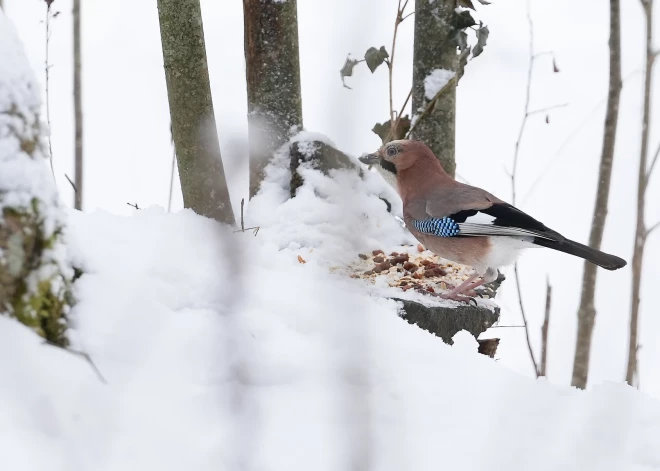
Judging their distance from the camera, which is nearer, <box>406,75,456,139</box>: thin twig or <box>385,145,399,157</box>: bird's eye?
<box>385,145,399,157</box>: bird's eye

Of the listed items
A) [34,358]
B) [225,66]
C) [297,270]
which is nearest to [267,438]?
[34,358]

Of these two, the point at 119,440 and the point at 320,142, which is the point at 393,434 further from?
the point at 320,142

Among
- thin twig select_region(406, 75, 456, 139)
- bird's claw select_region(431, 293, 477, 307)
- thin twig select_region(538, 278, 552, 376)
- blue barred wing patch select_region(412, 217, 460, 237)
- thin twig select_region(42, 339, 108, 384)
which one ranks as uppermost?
thin twig select_region(406, 75, 456, 139)

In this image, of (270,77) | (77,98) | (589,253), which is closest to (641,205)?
(589,253)

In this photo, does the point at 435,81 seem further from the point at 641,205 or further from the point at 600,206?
the point at 641,205

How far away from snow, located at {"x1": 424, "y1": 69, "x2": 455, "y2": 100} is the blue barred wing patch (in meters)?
0.77

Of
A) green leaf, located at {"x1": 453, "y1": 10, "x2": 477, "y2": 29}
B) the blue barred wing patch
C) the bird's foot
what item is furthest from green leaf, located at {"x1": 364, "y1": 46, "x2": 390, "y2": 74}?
the bird's foot

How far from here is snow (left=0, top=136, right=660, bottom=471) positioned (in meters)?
1.17

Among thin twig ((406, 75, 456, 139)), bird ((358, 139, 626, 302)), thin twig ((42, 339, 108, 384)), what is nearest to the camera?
thin twig ((42, 339, 108, 384))

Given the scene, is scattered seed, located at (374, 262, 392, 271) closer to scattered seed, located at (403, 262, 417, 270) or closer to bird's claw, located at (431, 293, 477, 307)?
scattered seed, located at (403, 262, 417, 270)

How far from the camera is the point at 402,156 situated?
3.43 metres

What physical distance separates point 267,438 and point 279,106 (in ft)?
7.53

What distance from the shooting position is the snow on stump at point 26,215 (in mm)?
1364

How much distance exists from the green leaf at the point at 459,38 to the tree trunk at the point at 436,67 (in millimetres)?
22
